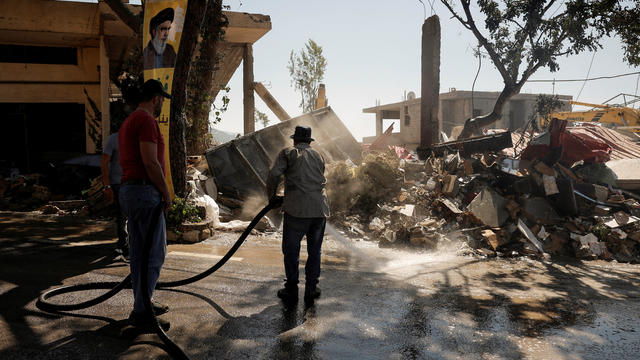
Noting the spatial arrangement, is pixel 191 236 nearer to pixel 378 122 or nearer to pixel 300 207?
pixel 300 207

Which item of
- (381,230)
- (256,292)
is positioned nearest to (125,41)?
(381,230)

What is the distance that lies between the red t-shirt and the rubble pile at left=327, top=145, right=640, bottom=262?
5622 mm

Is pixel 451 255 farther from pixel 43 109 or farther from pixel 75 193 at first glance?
pixel 43 109

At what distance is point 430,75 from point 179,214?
7.57 meters

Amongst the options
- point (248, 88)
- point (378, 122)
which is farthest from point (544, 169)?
point (378, 122)

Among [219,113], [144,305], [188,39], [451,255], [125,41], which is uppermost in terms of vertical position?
[125,41]

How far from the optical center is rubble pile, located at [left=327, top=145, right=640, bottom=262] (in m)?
8.25

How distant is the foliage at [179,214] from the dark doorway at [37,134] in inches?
365

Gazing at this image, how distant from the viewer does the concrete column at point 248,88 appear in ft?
46.2

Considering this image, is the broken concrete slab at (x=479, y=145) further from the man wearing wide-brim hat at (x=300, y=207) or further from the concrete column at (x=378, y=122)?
the concrete column at (x=378, y=122)

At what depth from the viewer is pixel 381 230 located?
888 cm

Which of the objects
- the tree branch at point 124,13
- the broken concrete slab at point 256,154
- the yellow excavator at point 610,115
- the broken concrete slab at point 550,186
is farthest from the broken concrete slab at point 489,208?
the yellow excavator at point 610,115

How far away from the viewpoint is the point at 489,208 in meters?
8.80

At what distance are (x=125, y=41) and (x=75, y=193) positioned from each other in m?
5.01
